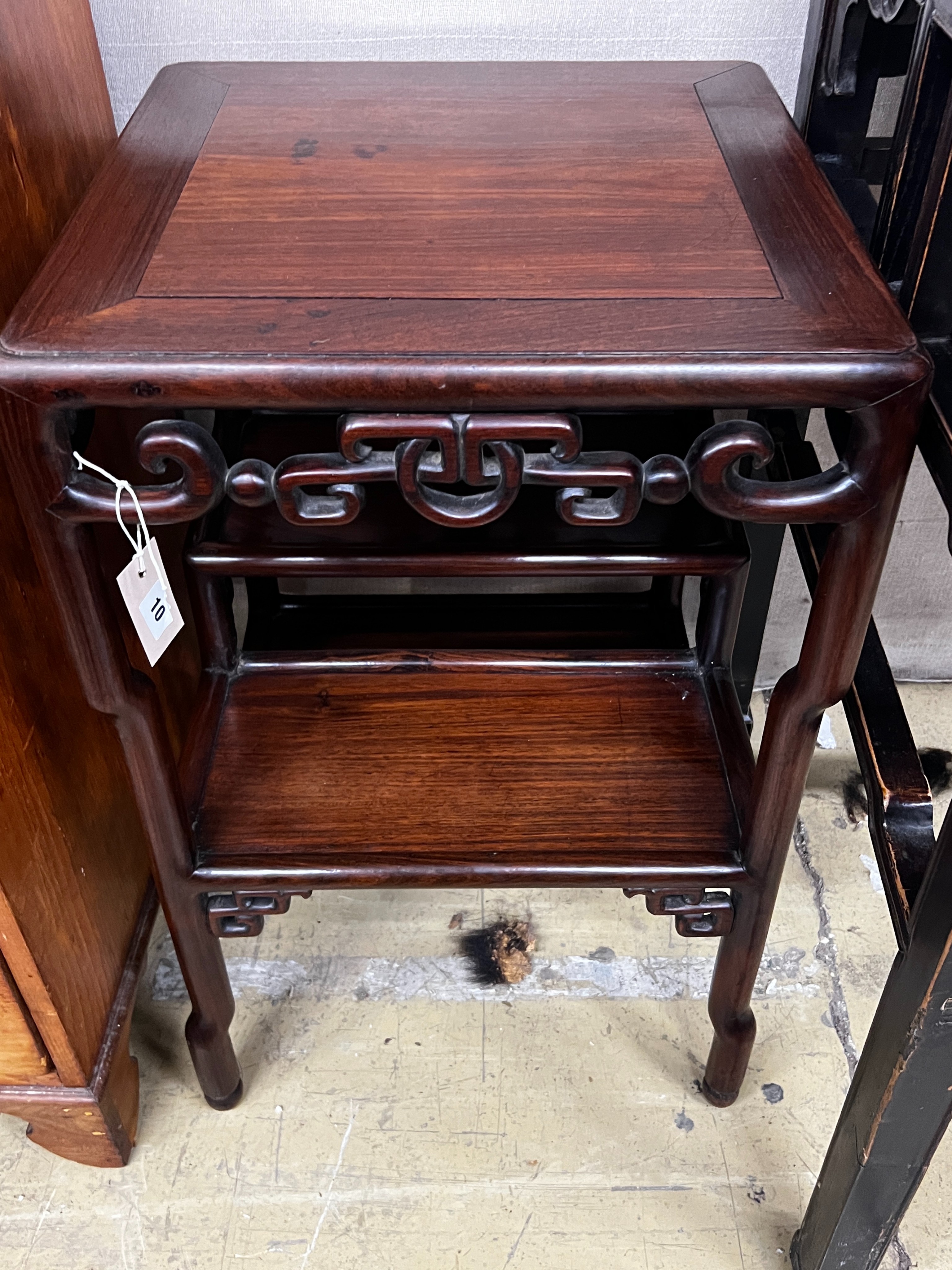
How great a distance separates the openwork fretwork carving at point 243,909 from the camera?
2.92 feet

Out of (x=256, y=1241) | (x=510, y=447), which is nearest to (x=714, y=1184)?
(x=256, y=1241)

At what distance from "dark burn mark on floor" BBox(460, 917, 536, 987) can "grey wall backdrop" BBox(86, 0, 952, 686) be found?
2.87 ft

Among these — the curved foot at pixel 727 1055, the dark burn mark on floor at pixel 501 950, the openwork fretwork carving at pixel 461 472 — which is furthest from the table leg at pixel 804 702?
the dark burn mark on floor at pixel 501 950

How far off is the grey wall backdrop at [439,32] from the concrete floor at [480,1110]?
2.83 feet

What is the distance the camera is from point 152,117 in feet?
2.89

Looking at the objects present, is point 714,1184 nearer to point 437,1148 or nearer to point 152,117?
point 437,1148

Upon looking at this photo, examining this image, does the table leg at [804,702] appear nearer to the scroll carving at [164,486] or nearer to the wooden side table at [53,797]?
the scroll carving at [164,486]

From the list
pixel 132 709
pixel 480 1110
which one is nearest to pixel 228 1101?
pixel 480 1110

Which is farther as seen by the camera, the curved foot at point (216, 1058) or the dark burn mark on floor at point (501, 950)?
the dark burn mark on floor at point (501, 950)

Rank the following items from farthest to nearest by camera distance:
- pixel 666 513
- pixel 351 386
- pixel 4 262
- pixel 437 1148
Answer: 1. pixel 437 1148
2. pixel 666 513
3. pixel 4 262
4. pixel 351 386

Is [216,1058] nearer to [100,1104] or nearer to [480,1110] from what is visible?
[100,1104]

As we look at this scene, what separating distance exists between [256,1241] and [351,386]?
2.56ft

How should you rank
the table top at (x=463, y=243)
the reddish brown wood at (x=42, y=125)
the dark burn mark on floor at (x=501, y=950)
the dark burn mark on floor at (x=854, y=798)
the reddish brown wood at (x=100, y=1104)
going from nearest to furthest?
the table top at (x=463, y=243) < the reddish brown wood at (x=42, y=125) < the reddish brown wood at (x=100, y=1104) < the dark burn mark on floor at (x=501, y=950) < the dark burn mark on floor at (x=854, y=798)

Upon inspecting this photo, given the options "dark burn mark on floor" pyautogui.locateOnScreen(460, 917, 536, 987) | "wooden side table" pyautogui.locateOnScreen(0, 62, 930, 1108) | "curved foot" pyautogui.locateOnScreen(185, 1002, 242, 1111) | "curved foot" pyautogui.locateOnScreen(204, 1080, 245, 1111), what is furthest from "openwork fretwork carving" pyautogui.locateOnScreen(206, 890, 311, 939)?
"dark burn mark on floor" pyautogui.locateOnScreen(460, 917, 536, 987)
